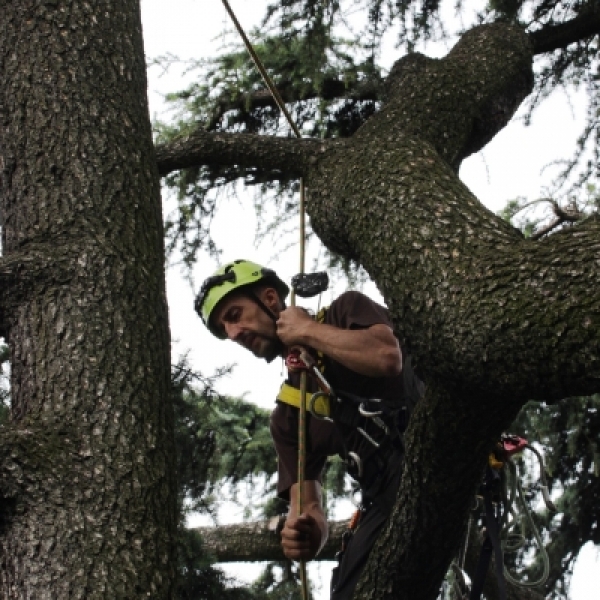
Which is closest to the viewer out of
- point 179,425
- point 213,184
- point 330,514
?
point 179,425

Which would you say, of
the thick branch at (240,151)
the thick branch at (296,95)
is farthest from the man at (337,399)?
the thick branch at (296,95)

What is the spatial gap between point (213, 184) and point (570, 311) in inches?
132

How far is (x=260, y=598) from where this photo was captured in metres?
4.42

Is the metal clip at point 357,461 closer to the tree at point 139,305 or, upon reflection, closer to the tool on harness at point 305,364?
the tool on harness at point 305,364

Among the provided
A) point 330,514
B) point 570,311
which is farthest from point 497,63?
point 330,514

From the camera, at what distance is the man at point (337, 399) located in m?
3.60

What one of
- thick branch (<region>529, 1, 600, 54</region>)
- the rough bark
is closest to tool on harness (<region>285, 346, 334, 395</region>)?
thick branch (<region>529, 1, 600, 54</region>)

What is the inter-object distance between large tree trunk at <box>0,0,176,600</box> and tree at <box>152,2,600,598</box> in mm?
665

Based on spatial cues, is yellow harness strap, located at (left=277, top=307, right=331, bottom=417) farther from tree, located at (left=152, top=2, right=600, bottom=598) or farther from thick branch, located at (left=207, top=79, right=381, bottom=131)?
thick branch, located at (left=207, top=79, right=381, bottom=131)

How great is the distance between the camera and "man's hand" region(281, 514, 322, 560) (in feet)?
12.9

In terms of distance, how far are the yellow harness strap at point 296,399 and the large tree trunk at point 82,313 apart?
0.87 m

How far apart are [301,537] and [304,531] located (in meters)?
0.03

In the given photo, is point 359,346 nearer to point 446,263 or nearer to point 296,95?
point 446,263

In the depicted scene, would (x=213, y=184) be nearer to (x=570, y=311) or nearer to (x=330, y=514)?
(x=330, y=514)
